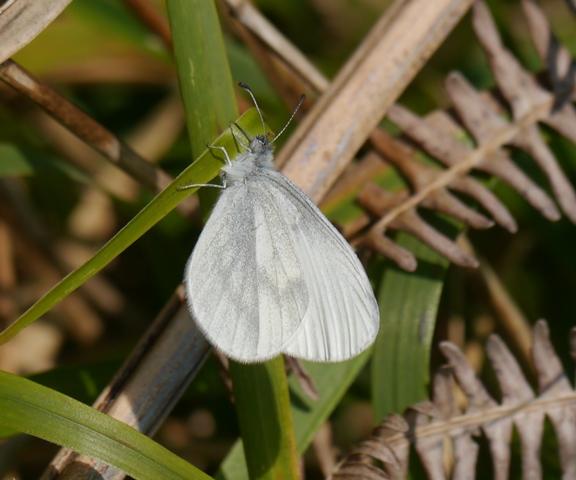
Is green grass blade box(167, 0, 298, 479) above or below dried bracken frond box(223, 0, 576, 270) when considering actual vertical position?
below

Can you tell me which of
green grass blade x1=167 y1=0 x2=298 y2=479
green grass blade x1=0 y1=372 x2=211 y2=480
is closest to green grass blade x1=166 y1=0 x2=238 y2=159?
A: green grass blade x1=167 y1=0 x2=298 y2=479

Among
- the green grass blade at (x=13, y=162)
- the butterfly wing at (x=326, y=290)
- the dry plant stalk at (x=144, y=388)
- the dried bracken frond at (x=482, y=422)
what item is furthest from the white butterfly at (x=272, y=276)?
the green grass blade at (x=13, y=162)

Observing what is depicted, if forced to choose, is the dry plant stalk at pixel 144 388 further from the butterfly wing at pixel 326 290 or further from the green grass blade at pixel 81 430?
the butterfly wing at pixel 326 290

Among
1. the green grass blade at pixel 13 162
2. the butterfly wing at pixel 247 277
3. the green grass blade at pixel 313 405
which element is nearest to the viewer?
the butterfly wing at pixel 247 277

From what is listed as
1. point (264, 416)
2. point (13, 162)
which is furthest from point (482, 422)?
point (13, 162)

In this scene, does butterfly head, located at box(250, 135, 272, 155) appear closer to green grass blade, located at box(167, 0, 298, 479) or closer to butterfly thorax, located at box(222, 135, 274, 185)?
butterfly thorax, located at box(222, 135, 274, 185)

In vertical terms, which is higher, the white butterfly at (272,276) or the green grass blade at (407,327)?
the green grass blade at (407,327)

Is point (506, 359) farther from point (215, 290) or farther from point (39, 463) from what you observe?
point (39, 463)

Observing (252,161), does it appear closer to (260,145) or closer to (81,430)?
(260,145)
